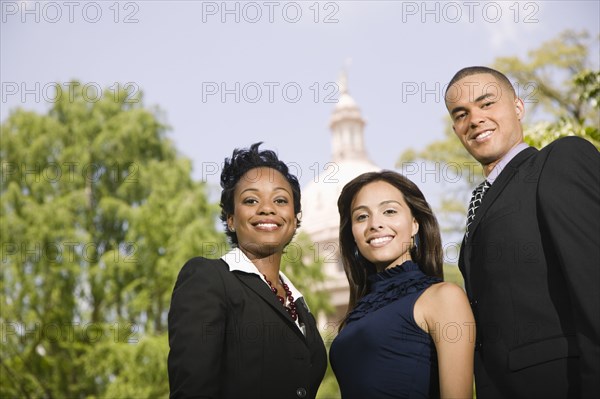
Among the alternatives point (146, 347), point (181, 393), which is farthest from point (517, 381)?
point (146, 347)

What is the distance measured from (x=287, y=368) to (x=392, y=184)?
1.06m

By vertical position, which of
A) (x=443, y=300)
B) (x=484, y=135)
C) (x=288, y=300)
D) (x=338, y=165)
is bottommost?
(x=288, y=300)

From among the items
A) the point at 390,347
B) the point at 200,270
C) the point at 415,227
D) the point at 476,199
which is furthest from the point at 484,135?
the point at 200,270

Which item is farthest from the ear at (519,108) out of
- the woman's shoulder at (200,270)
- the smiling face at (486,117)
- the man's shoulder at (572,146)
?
the woman's shoulder at (200,270)

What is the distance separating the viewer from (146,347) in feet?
38.1

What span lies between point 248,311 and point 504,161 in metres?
1.35

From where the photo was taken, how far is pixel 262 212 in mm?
3396

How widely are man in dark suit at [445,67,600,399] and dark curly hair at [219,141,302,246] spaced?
1125 mm

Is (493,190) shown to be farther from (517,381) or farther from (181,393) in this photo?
(181,393)

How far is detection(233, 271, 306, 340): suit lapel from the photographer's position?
3121 mm

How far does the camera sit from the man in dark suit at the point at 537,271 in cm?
224

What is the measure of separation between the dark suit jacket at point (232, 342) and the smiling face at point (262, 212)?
275mm

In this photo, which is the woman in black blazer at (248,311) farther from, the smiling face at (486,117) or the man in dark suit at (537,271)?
the smiling face at (486,117)

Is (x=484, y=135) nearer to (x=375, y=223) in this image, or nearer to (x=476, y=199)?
(x=476, y=199)
